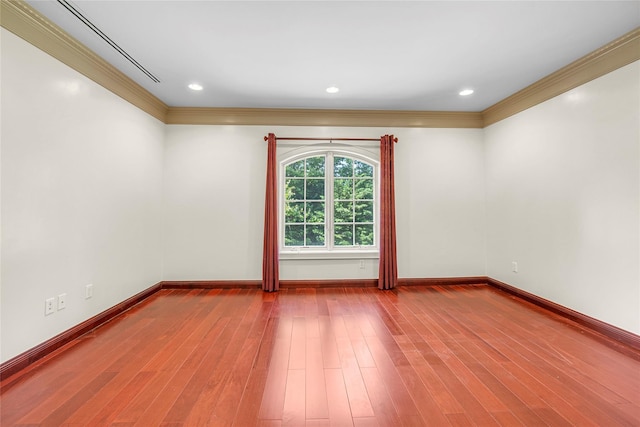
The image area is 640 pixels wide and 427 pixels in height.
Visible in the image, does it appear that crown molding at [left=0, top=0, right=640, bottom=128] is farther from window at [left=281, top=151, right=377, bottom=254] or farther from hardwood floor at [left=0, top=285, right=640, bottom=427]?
hardwood floor at [left=0, top=285, right=640, bottom=427]

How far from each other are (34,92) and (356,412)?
328cm

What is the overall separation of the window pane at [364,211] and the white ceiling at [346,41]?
5.46 feet

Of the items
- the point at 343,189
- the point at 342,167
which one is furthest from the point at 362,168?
the point at 343,189

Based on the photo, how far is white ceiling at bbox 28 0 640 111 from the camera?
83.3 inches

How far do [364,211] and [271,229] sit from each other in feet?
4.95

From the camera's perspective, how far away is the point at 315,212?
442 cm

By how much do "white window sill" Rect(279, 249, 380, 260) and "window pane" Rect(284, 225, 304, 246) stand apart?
13cm

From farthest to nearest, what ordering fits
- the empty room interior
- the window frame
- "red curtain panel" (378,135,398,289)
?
the window frame < "red curtain panel" (378,135,398,289) < the empty room interior

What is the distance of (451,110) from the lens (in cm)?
430

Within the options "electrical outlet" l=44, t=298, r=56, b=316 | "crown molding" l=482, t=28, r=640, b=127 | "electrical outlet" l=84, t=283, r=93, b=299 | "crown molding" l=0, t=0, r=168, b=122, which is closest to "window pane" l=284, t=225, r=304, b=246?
"electrical outlet" l=84, t=283, r=93, b=299

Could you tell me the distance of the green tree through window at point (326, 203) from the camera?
4.40m

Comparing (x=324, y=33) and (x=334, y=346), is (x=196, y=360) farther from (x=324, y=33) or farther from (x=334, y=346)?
(x=324, y=33)

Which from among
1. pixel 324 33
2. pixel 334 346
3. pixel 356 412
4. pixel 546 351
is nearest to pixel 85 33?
pixel 324 33

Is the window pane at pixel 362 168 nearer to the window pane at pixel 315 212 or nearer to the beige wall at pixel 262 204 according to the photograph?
the beige wall at pixel 262 204
